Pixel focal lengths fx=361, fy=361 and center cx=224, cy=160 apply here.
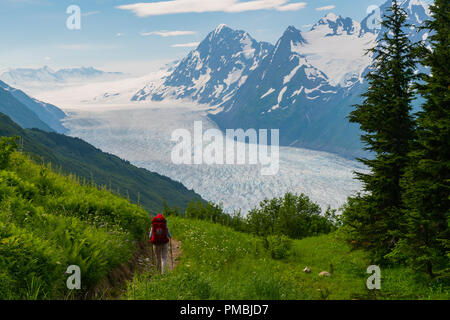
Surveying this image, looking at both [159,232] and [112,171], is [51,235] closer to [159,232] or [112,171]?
[159,232]

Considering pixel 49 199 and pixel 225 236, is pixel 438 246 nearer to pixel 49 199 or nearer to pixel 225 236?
pixel 225 236

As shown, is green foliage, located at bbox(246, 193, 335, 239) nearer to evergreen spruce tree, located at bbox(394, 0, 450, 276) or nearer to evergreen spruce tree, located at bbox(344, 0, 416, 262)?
evergreen spruce tree, located at bbox(344, 0, 416, 262)

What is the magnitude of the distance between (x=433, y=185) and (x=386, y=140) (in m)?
3.96

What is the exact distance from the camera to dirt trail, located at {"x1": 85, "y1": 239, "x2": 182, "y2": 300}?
824cm

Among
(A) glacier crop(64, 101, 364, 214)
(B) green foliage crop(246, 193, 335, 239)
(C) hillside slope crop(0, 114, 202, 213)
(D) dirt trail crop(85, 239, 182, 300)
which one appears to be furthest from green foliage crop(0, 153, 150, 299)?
(C) hillside slope crop(0, 114, 202, 213)

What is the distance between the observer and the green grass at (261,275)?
21.8 feet

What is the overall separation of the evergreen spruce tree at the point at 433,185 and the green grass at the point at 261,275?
0.90 m

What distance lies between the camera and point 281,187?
148 m

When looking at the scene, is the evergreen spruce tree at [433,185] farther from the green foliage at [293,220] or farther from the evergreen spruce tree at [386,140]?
the green foliage at [293,220]

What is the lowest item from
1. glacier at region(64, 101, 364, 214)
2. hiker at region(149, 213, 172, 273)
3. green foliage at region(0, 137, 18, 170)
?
glacier at region(64, 101, 364, 214)

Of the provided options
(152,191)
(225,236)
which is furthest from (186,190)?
(225,236)

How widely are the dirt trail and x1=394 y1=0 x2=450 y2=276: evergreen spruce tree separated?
7.33 m

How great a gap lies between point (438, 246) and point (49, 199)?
1194 centimetres
